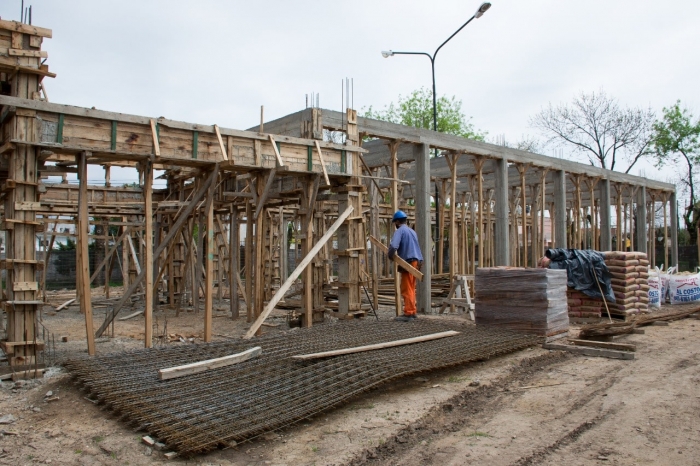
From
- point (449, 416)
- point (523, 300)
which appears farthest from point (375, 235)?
point (449, 416)

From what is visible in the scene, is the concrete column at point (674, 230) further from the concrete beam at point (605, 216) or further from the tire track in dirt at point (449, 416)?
the tire track in dirt at point (449, 416)

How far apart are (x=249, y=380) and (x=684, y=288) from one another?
47.5ft

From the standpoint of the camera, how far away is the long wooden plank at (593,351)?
333 inches

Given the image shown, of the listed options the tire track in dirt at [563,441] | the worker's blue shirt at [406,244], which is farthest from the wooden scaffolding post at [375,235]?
the tire track in dirt at [563,441]

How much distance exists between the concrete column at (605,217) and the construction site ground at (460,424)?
546 inches

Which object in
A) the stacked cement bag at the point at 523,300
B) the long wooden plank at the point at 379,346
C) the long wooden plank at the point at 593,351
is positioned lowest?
the long wooden plank at the point at 593,351

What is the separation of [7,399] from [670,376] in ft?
25.8

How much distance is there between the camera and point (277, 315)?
1480 centimetres

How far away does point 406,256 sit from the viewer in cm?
1094

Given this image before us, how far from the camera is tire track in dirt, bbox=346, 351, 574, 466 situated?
15.4 feet

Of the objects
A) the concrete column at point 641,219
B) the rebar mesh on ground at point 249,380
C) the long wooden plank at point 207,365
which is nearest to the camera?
the rebar mesh on ground at point 249,380

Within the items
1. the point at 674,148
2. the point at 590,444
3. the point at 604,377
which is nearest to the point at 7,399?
the point at 590,444

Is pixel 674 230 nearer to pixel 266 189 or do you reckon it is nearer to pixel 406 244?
pixel 406 244

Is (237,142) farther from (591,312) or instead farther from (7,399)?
(591,312)
